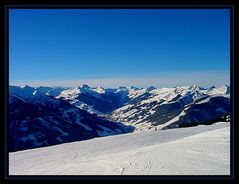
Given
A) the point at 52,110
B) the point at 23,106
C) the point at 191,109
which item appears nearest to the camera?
the point at 23,106

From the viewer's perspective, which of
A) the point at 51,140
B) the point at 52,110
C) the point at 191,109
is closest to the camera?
the point at 51,140

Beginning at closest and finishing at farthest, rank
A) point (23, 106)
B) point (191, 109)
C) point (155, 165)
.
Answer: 1. point (155, 165)
2. point (23, 106)
3. point (191, 109)
